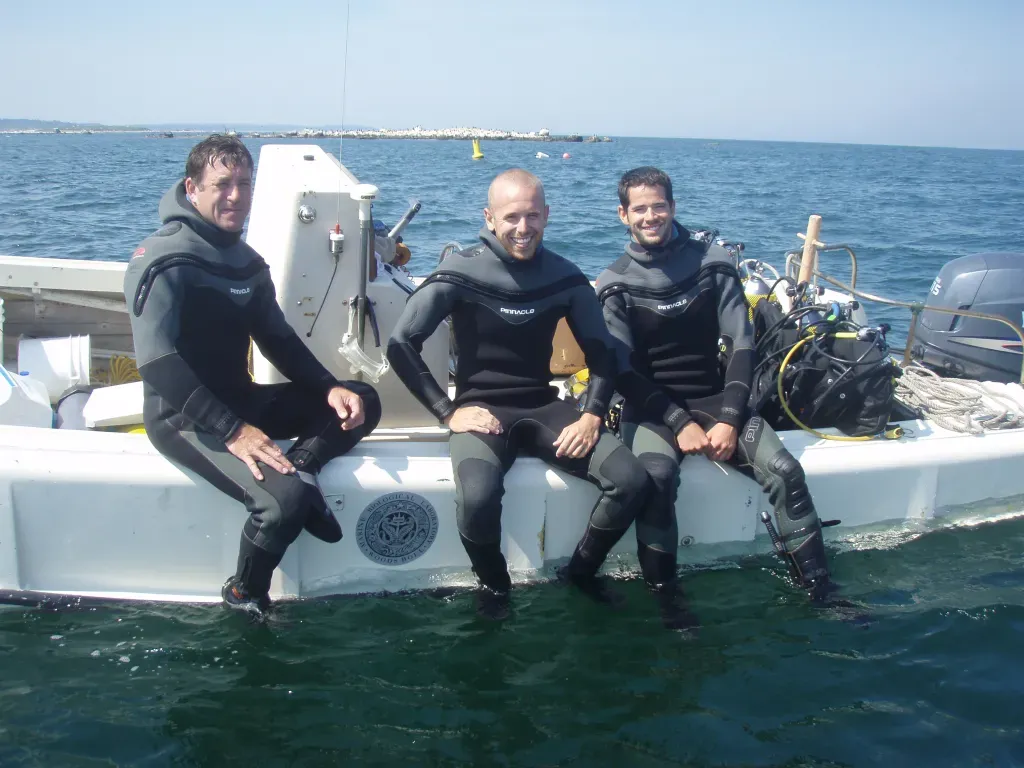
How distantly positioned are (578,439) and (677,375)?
0.71 metres

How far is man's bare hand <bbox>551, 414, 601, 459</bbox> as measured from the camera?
11.1ft

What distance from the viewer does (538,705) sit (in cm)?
301

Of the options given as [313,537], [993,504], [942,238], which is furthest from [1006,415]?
[942,238]

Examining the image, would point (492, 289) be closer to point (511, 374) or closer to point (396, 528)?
point (511, 374)

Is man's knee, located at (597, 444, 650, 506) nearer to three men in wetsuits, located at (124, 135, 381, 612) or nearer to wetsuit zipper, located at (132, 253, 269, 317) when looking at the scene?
three men in wetsuits, located at (124, 135, 381, 612)

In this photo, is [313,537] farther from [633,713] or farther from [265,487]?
[633,713]

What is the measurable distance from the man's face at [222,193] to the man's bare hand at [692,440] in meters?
1.96

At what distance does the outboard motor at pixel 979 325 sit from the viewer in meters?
5.04

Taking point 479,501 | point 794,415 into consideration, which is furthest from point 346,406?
→ point 794,415

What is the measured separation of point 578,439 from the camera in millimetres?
3410

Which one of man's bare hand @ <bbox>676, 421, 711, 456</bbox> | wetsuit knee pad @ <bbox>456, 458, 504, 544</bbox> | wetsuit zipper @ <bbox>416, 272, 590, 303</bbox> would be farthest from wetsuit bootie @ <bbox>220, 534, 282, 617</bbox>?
man's bare hand @ <bbox>676, 421, 711, 456</bbox>

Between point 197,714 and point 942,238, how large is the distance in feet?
63.8

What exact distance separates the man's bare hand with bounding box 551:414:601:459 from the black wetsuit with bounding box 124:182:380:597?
0.79 m

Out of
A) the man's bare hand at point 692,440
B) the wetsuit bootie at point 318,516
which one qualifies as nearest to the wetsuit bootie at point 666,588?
the man's bare hand at point 692,440
